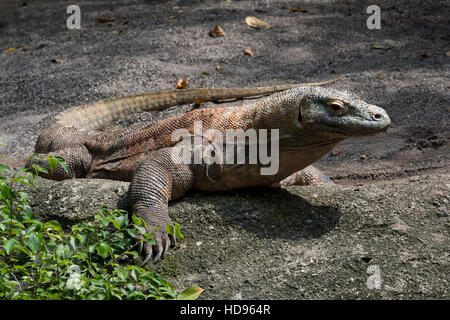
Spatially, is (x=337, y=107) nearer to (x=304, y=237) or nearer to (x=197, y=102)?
(x=304, y=237)

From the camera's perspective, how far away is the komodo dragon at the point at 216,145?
157 inches

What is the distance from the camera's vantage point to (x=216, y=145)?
4496 mm

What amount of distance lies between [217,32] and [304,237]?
577 centimetres

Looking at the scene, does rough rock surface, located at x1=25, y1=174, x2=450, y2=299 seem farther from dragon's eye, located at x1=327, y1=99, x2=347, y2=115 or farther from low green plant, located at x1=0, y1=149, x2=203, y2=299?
dragon's eye, located at x1=327, y1=99, x2=347, y2=115

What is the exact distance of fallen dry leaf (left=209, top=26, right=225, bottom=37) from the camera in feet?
29.9

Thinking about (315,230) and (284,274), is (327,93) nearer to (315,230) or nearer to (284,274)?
(315,230)

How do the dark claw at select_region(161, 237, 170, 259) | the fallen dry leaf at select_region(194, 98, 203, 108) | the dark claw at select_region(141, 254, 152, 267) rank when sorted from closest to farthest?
1. the dark claw at select_region(141, 254, 152, 267)
2. the dark claw at select_region(161, 237, 170, 259)
3. the fallen dry leaf at select_region(194, 98, 203, 108)

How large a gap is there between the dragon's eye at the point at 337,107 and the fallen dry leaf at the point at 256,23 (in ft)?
18.4

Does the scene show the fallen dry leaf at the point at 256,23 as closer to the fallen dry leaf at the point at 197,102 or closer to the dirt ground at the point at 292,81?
the dirt ground at the point at 292,81

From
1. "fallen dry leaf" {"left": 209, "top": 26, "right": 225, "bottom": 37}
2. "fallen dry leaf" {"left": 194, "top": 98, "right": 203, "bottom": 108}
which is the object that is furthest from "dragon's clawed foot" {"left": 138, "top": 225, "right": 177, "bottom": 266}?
"fallen dry leaf" {"left": 209, "top": 26, "right": 225, "bottom": 37}

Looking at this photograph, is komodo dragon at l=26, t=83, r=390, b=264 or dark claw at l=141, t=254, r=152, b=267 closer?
dark claw at l=141, t=254, r=152, b=267

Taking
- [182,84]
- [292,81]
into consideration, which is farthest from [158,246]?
[292,81]

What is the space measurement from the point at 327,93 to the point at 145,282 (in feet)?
5.87

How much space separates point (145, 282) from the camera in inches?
127
